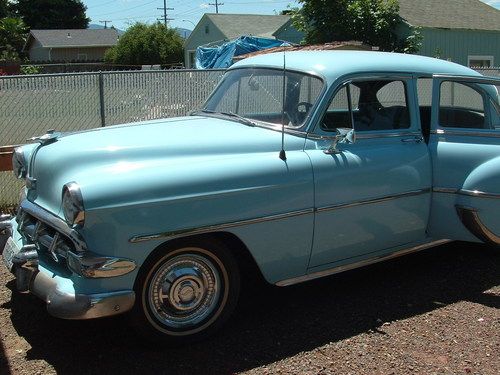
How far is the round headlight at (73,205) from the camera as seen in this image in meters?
3.19

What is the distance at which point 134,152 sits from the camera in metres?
3.72

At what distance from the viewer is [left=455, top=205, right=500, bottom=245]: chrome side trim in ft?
14.6

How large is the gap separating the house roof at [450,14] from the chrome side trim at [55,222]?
54.2 feet

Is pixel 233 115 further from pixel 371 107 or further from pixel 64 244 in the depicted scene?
pixel 64 244

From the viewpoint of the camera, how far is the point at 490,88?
197 inches

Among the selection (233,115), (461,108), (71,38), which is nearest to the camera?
(233,115)

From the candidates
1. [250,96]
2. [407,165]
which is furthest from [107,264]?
[407,165]

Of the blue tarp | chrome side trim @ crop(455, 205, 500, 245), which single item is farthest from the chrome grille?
the blue tarp

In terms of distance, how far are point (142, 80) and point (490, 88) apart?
14.4 ft

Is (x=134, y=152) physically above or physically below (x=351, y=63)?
below

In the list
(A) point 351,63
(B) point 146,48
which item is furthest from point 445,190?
(B) point 146,48

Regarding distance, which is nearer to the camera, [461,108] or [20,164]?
[20,164]

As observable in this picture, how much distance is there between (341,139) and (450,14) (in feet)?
60.2

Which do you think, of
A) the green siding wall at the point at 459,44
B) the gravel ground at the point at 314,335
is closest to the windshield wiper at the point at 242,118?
the gravel ground at the point at 314,335
